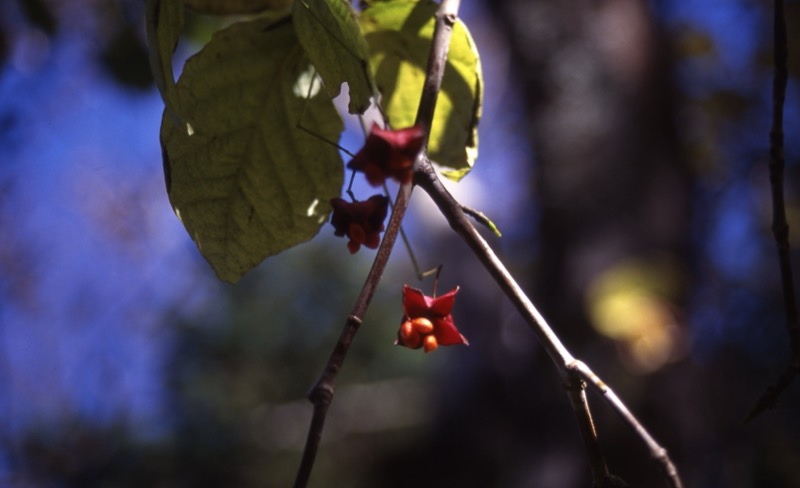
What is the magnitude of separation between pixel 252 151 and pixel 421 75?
21cm

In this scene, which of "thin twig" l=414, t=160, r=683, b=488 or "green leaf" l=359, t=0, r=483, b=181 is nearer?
"thin twig" l=414, t=160, r=683, b=488

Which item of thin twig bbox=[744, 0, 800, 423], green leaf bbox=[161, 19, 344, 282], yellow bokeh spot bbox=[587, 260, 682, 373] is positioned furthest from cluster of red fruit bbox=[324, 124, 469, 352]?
yellow bokeh spot bbox=[587, 260, 682, 373]

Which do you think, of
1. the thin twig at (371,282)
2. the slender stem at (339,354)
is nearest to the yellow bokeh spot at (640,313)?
the thin twig at (371,282)

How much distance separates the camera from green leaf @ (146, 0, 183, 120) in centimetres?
53

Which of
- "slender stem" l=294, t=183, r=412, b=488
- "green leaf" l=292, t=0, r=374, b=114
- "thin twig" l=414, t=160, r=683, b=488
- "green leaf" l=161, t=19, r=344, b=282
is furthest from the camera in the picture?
"green leaf" l=161, t=19, r=344, b=282

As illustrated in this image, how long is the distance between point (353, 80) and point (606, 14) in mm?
2284

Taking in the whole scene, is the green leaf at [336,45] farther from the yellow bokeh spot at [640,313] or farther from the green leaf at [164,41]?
the yellow bokeh spot at [640,313]

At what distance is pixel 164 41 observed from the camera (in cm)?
54

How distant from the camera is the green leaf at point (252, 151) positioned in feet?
2.23

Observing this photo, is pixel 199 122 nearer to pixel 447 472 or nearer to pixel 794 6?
pixel 447 472

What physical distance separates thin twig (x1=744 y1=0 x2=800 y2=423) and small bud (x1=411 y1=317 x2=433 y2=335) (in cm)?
29

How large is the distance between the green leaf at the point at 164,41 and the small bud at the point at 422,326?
262 mm

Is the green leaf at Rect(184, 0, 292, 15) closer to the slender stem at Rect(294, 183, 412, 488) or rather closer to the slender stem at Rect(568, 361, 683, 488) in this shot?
the slender stem at Rect(294, 183, 412, 488)

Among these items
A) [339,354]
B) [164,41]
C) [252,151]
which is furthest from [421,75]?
[339,354]
